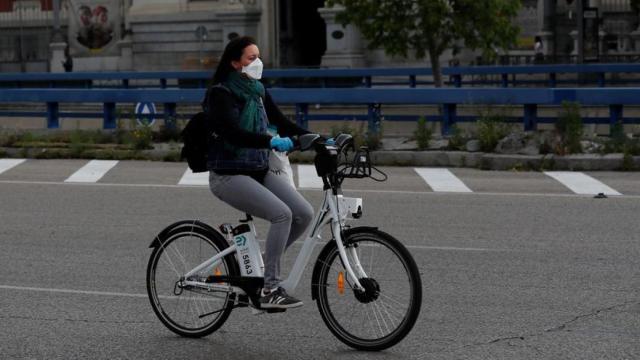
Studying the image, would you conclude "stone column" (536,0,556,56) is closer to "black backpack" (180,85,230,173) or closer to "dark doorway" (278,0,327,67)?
"dark doorway" (278,0,327,67)

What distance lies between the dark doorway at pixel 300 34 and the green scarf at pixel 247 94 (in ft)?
131

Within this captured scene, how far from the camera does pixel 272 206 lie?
8117 mm

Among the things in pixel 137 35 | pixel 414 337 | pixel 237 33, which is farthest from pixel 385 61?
pixel 414 337

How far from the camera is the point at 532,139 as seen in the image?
2025cm

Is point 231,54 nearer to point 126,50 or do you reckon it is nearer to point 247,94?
point 247,94

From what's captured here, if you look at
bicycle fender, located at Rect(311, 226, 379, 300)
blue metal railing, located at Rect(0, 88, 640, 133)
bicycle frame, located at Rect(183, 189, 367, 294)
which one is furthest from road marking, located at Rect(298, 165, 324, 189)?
bicycle fender, located at Rect(311, 226, 379, 300)

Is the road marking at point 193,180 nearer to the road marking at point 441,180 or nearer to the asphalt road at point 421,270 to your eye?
the asphalt road at point 421,270

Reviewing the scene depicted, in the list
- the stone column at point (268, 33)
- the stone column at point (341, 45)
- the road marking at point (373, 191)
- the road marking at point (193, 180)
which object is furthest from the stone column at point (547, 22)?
the road marking at point (373, 191)

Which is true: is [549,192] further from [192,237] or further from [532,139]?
[192,237]

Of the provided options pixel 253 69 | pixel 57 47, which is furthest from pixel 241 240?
pixel 57 47

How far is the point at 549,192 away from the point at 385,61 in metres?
26.7

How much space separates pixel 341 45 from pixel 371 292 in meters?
35.9

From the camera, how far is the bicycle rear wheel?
8531mm

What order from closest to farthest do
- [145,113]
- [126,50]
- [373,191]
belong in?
[373,191] < [145,113] < [126,50]
